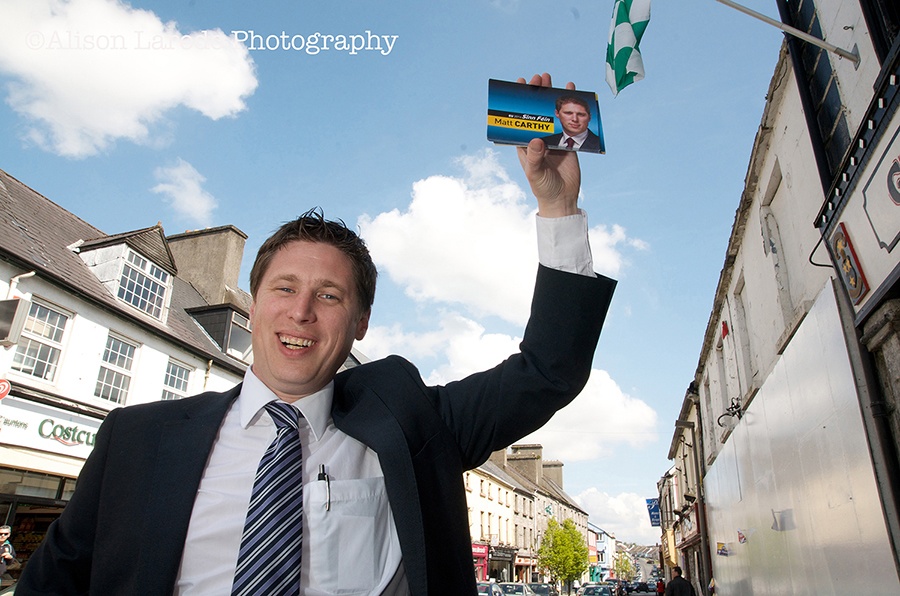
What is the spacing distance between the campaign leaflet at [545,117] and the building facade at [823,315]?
3481 millimetres

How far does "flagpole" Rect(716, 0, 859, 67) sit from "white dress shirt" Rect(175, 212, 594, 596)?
453cm

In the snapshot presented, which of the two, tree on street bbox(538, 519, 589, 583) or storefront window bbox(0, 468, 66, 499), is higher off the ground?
storefront window bbox(0, 468, 66, 499)

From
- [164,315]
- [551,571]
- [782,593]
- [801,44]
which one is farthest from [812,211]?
[551,571]

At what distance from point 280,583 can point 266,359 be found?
62cm

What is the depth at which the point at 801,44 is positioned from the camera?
6520 mm

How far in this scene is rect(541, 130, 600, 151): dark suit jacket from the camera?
5.79 feet

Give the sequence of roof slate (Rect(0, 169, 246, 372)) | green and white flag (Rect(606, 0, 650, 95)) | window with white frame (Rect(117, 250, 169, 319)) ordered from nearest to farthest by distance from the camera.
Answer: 1. green and white flag (Rect(606, 0, 650, 95))
2. roof slate (Rect(0, 169, 246, 372))
3. window with white frame (Rect(117, 250, 169, 319))

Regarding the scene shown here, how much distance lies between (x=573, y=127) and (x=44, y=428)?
13.1 meters

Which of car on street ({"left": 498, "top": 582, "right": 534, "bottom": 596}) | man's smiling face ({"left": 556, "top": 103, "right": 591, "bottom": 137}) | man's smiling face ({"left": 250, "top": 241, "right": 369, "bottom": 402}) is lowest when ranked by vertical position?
car on street ({"left": 498, "top": 582, "right": 534, "bottom": 596})

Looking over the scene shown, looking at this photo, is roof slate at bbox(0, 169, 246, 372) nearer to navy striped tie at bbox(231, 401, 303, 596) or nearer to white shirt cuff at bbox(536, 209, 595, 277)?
navy striped tie at bbox(231, 401, 303, 596)

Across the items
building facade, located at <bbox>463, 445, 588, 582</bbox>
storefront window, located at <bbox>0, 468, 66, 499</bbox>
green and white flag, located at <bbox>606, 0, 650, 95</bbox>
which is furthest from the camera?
building facade, located at <bbox>463, 445, 588, 582</bbox>

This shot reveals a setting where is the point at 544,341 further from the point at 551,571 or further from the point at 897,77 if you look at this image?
the point at 551,571

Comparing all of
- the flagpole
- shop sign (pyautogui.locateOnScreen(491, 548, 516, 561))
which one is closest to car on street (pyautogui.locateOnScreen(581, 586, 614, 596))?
shop sign (pyautogui.locateOnScreen(491, 548, 516, 561))

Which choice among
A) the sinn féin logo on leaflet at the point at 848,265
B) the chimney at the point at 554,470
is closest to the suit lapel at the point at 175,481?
the sinn féin logo on leaflet at the point at 848,265
